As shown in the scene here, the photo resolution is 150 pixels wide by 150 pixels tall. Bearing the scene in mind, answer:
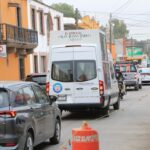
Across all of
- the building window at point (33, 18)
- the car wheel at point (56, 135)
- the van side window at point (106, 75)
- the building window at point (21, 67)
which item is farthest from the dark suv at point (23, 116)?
the building window at point (33, 18)

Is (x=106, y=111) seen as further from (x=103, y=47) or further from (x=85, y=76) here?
(x=103, y=47)

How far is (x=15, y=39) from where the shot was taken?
117 feet

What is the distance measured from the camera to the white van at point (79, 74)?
19234 millimetres

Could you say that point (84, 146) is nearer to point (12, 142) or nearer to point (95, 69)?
point (12, 142)

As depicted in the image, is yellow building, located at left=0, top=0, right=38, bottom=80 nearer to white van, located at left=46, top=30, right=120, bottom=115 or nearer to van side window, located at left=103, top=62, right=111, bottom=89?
van side window, located at left=103, top=62, right=111, bottom=89

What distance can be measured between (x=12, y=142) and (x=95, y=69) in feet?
32.3

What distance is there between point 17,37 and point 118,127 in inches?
812

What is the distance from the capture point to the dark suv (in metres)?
9.77

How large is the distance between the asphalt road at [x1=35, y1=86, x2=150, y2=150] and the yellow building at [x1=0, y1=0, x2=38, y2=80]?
1296 centimetres

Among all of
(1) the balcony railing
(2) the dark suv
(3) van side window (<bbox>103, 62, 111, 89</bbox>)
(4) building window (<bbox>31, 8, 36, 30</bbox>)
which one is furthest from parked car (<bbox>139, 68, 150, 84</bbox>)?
(2) the dark suv

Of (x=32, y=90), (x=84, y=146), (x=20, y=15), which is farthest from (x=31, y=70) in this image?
(x=84, y=146)

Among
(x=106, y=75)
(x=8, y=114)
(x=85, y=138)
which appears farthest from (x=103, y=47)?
(x=85, y=138)

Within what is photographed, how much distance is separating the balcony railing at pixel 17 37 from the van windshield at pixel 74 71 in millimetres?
14609

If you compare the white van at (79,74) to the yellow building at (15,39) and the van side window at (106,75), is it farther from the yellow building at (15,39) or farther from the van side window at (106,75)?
the yellow building at (15,39)
